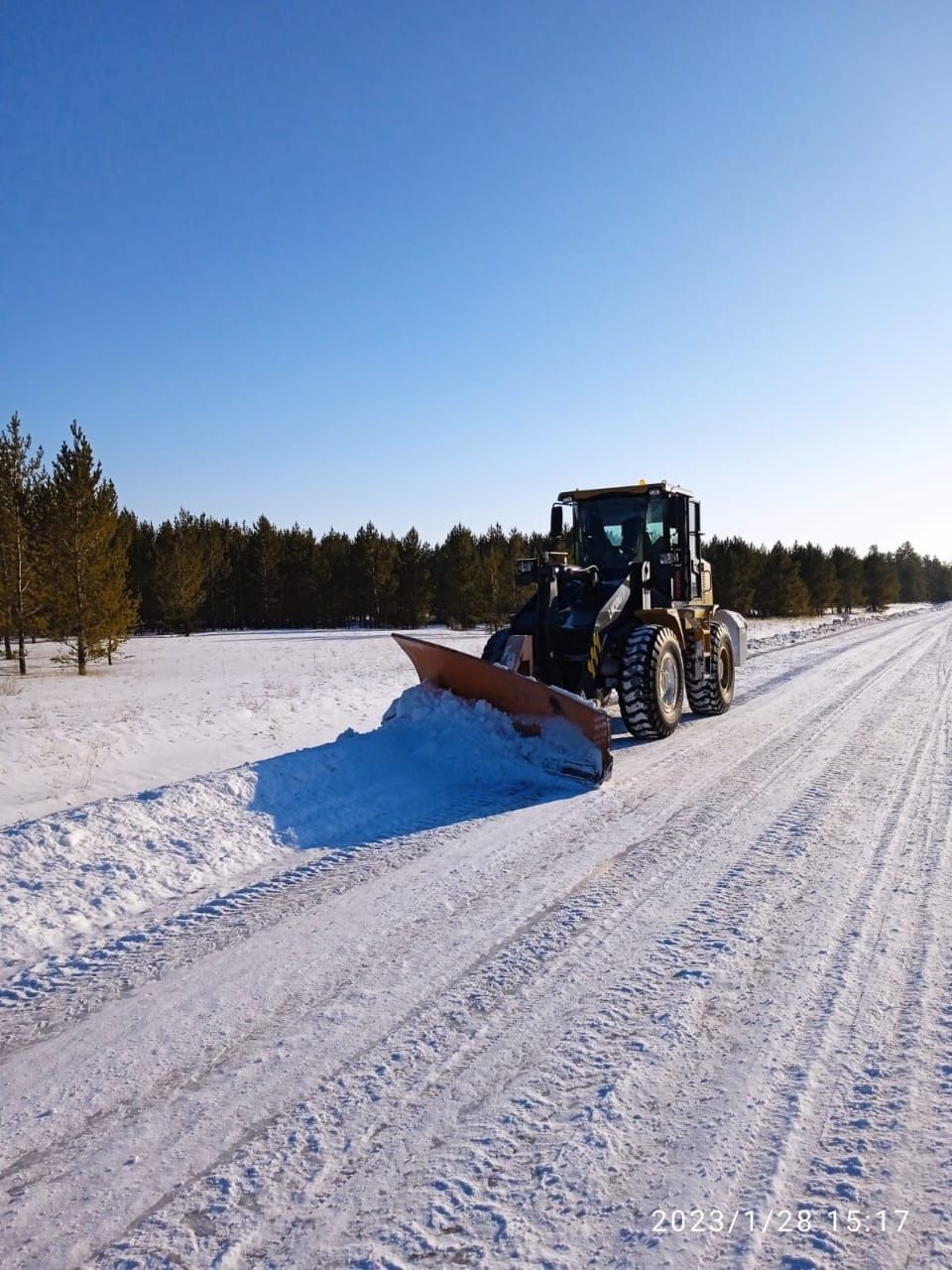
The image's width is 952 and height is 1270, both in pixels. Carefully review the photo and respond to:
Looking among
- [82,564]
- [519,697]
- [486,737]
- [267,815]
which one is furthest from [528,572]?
[82,564]

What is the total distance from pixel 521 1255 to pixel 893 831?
4229 mm

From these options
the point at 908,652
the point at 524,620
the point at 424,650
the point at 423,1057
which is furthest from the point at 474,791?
the point at 908,652

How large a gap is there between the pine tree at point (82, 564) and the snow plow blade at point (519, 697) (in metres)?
18.9

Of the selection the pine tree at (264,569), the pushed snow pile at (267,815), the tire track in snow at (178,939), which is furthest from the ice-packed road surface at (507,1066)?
the pine tree at (264,569)

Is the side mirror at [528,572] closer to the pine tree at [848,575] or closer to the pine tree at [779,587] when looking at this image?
the pine tree at [779,587]

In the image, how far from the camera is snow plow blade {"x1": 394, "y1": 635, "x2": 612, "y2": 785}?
663 cm

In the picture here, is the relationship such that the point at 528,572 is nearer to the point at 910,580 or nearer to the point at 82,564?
the point at 82,564

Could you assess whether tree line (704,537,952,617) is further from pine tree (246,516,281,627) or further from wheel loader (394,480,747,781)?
wheel loader (394,480,747,781)

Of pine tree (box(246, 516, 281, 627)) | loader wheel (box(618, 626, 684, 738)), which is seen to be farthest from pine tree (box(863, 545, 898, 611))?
loader wheel (box(618, 626, 684, 738))

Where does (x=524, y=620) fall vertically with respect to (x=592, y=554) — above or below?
below

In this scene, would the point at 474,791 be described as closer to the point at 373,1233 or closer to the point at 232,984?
the point at 232,984

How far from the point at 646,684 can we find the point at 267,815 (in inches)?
168

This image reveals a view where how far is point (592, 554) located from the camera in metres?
10.1

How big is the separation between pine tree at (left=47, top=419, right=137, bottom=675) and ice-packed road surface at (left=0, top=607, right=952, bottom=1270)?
843 inches
